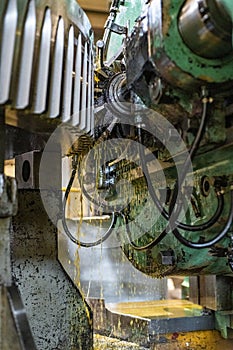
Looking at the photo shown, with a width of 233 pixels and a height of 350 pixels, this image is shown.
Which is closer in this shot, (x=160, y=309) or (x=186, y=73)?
(x=186, y=73)

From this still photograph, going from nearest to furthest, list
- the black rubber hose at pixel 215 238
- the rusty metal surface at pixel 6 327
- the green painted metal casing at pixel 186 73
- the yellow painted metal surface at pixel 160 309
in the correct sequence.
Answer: the rusty metal surface at pixel 6 327, the green painted metal casing at pixel 186 73, the black rubber hose at pixel 215 238, the yellow painted metal surface at pixel 160 309

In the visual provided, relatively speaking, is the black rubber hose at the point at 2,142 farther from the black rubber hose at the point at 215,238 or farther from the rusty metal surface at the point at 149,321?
the rusty metal surface at the point at 149,321

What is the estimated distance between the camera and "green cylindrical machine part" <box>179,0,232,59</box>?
3.52 ft

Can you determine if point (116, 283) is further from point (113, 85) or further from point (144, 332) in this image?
point (113, 85)

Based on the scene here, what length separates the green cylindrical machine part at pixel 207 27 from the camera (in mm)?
1073

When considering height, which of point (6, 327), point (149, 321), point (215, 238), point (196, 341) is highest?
point (215, 238)

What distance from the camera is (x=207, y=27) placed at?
1093 mm

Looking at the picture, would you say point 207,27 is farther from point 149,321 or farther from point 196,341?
point 196,341

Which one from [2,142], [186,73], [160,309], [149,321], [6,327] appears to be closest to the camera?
[6,327]

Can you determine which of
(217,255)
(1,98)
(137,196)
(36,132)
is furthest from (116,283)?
(1,98)

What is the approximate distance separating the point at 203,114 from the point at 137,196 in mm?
962

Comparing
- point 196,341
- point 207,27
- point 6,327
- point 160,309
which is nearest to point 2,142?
point 6,327

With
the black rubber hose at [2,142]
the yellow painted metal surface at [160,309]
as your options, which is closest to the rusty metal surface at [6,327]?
the black rubber hose at [2,142]

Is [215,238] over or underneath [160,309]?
over
